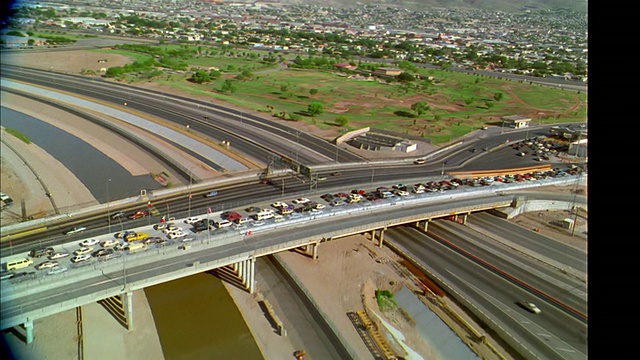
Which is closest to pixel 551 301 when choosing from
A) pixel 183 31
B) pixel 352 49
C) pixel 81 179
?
pixel 81 179

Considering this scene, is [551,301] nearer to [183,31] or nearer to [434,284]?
[434,284]

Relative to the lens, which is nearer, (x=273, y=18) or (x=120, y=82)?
(x=120, y=82)

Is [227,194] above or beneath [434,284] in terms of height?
above

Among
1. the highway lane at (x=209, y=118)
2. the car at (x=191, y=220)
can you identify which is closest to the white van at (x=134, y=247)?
the car at (x=191, y=220)

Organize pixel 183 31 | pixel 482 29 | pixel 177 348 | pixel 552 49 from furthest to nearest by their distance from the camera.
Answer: pixel 482 29 < pixel 183 31 < pixel 552 49 < pixel 177 348

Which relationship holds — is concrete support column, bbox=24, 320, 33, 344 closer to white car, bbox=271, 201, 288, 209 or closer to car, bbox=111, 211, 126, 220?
car, bbox=111, 211, 126, 220

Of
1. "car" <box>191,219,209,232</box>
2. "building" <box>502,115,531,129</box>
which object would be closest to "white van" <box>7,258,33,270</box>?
"car" <box>191,219,209,232</box>
